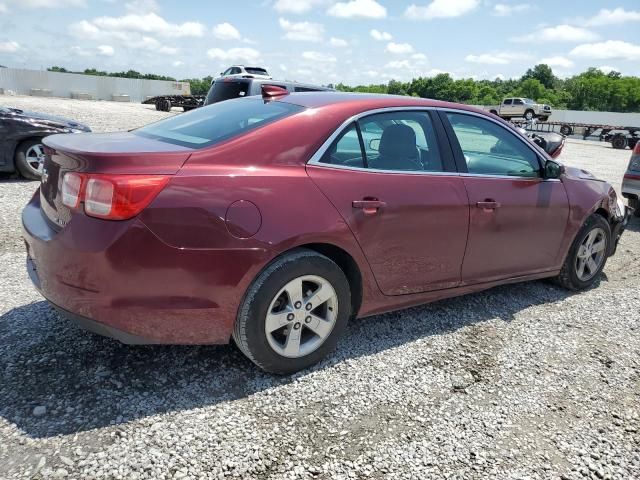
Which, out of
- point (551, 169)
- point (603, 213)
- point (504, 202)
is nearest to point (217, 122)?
point (504, 202)

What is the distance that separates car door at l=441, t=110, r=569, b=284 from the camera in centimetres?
360

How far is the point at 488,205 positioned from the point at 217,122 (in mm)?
1966

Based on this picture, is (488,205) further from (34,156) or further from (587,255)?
(34,156)

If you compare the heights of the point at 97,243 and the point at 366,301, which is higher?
the point at 97,243

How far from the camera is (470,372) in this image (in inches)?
124

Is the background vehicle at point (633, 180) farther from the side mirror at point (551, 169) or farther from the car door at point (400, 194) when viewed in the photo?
the car door at point (400, 194)

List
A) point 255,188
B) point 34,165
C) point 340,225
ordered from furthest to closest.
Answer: point 34,165 < point 340,225 < point 255,188

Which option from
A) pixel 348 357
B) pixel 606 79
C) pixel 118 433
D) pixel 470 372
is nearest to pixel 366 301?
pixel 348 357

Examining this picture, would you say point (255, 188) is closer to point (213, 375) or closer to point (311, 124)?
point (311, 124)

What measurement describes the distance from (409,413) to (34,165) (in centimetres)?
718

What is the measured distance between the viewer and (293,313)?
9.28 ft

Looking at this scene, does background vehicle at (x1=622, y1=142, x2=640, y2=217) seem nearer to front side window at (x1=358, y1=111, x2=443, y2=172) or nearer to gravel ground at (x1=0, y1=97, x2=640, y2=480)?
gravel ground at (x1=0, y1=97, x2=640, y2=480)

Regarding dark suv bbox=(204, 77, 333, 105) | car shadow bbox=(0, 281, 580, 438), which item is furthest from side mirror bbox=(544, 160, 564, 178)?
dark suv bbox=(204, 77, 333, 105)

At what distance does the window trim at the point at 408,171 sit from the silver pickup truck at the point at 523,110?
142ft
